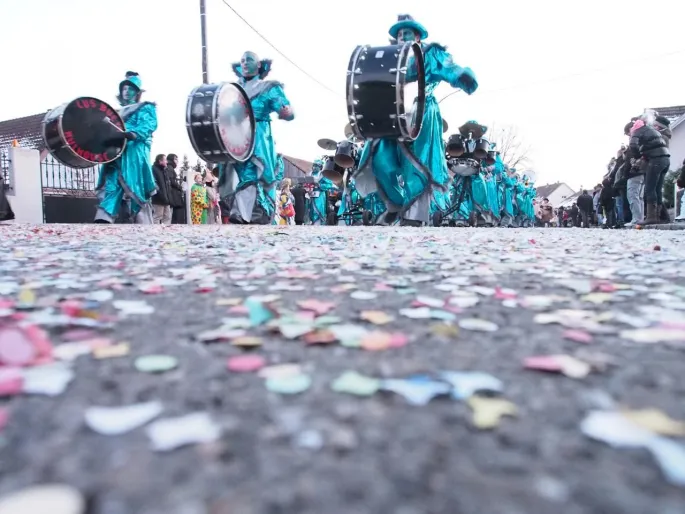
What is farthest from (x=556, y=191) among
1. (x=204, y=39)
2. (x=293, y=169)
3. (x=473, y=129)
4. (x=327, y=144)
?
(x=204, y=39)

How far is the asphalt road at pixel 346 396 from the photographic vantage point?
0.48m

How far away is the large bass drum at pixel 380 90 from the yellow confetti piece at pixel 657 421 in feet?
17.2

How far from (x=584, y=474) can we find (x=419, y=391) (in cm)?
23

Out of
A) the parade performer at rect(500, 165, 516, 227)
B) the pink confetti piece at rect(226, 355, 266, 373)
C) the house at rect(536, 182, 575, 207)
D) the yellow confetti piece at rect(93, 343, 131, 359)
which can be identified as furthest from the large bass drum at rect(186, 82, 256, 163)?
the house at rect(536, 182, 575, 207)

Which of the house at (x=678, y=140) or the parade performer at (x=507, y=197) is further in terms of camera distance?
the house at (x=678, y=140)

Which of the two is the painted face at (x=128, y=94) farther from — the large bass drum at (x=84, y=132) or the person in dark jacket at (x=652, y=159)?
the person in dark jacket at (x=652, y=159)

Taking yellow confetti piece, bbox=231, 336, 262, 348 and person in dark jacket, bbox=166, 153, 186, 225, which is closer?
yellow confetti piece, bbox=231, 336, 262, 348

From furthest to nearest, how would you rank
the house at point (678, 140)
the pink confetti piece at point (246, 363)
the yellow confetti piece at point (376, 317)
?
the house at point (678, 140) < the yellow confetti piece at point (376, 317) < the pink confetti piece at point (246, 363)

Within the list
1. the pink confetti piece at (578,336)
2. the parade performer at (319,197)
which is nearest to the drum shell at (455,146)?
the parade performer at (319,197)

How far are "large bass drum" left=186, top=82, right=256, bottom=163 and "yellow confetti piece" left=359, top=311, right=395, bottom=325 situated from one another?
6036 mm

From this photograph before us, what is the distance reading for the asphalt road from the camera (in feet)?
1.58

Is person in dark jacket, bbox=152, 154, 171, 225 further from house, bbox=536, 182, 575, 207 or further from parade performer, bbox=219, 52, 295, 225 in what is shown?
house, bbox=536, 182, 575, 207

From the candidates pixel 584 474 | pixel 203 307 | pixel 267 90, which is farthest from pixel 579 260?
pixel 267 90

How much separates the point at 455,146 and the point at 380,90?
242 inches
